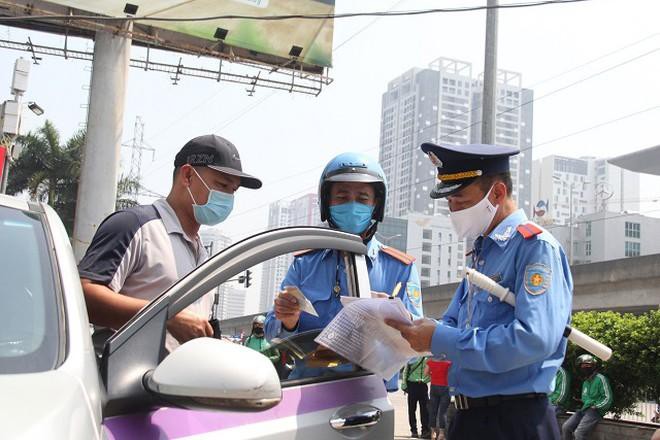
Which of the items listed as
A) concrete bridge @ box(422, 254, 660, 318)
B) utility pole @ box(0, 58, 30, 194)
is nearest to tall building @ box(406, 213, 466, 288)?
concrete bridge @ box(422, 254, 660, 318)

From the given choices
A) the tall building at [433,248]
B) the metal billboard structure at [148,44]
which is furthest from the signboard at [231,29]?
the tall building at [433,248]

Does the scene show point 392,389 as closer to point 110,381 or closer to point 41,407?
point 110,381

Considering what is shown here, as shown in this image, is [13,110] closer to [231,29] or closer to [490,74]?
[231,29]

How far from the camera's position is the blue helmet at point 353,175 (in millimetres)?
3137

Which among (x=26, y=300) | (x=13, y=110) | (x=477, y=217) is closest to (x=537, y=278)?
(x=477, y=217)

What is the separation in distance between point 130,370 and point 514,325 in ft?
4.09

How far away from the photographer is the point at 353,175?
10.3 feet

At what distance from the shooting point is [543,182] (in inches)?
4400

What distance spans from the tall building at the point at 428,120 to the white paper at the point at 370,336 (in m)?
109

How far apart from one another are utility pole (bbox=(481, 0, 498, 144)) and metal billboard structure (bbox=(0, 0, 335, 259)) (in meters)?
8.15

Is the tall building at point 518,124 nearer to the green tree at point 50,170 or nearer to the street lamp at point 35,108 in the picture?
the green tree at point 50,170

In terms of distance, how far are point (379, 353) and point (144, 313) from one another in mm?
1007

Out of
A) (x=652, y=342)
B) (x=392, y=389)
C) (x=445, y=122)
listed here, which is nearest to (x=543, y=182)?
(x=445, y=122)

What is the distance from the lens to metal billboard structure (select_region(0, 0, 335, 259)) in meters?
17.4
